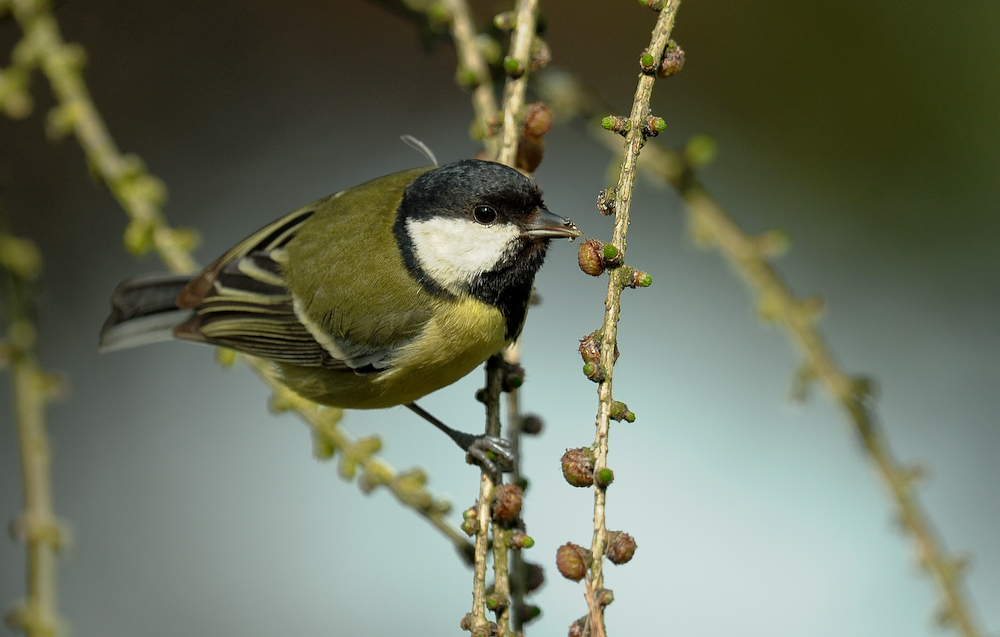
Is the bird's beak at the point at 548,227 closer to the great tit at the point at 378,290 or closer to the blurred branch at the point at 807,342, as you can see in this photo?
the great tit at the point at 378,290

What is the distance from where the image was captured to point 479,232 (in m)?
1.63

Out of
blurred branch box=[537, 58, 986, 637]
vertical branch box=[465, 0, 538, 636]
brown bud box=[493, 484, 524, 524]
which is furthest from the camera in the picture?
blurred branch box=[537, 58, 986, 637]

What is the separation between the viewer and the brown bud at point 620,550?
91 centimetres

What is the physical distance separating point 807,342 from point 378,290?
30.9 inches

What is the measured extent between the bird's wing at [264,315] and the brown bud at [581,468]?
2.79 feet

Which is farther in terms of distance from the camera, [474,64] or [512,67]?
[474,64]

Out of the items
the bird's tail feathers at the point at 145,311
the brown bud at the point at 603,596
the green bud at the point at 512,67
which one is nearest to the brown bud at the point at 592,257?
the brown bud at the point at 603,596

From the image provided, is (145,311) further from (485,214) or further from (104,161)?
(485,214)

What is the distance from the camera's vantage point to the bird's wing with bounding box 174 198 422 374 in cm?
178

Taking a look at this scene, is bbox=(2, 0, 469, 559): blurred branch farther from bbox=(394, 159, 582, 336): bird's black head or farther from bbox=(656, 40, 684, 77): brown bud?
bbox=(656, 40, 684, 77): brown bud

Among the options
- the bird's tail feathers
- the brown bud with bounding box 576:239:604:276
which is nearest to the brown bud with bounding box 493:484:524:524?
the brown bud with bounding box 576:239:604:276

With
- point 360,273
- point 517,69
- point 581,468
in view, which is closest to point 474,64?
point 517,69

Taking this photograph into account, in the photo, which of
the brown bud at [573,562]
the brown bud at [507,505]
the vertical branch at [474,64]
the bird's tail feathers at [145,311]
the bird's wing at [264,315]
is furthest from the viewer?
the bird's tail feathers at [145,311]

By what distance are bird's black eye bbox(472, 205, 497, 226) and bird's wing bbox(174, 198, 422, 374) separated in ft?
1.07
